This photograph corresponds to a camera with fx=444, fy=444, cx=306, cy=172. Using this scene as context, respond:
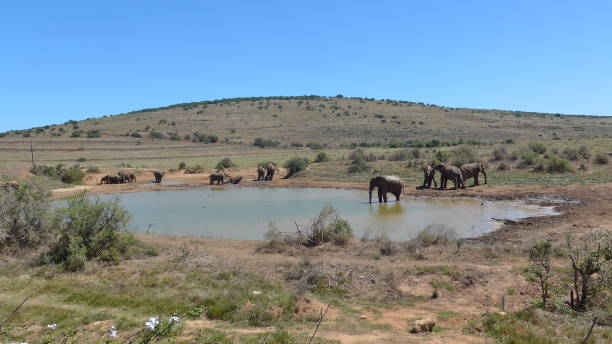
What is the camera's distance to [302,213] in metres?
19.5

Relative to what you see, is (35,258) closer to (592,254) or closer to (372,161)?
(592,254)

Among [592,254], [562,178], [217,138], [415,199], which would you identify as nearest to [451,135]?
[217,138]

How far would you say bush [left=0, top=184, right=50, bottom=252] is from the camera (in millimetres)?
12094

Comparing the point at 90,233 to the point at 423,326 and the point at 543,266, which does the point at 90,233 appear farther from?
the point at 543,266

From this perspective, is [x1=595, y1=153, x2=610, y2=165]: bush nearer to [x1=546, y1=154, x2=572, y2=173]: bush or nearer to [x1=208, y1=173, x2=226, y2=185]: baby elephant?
[x1=546, y1=154, x2=572, y2=173]: bush

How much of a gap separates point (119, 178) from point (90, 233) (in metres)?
27.3

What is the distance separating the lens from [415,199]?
2316 centimetres

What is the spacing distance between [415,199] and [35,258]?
1740 centimetres

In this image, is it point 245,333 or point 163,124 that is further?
point 163,124

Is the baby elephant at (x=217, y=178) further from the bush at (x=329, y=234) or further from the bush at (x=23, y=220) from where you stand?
the bush at (x=329, y=234)

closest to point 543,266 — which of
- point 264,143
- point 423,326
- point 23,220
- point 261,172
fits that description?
point 423,326

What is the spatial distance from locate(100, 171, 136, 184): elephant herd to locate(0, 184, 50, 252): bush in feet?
80.8

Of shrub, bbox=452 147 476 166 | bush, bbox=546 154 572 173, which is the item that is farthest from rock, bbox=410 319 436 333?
shrub, bbox=452 147 476 166

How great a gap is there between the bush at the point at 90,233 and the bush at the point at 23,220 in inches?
42.8
